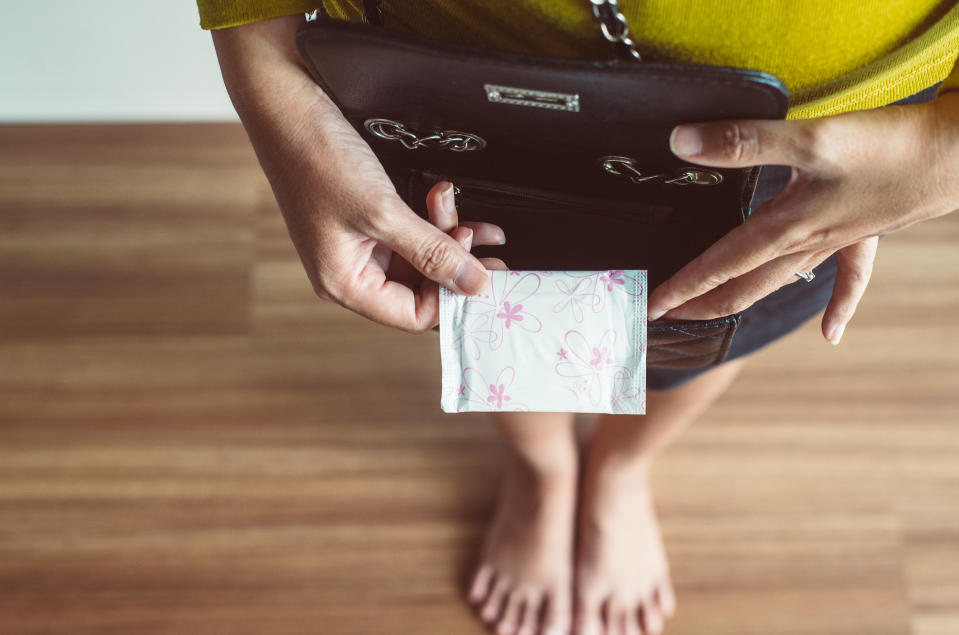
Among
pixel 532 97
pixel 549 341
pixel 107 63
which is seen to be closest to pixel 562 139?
pixel 532 97

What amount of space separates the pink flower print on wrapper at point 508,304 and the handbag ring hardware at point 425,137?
104 millimetres

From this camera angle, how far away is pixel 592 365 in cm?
56

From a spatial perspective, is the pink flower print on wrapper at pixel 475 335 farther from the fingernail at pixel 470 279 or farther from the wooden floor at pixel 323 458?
the wooden floor at pixel 323 458

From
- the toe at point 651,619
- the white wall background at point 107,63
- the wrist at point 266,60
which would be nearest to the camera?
the wrist at point 266,60

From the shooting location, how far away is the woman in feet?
1.38

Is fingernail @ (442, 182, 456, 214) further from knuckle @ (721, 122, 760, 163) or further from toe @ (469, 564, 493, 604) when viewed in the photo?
toe @ (469, 564, 493, 604)

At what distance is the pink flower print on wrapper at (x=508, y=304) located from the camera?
0.56 metres

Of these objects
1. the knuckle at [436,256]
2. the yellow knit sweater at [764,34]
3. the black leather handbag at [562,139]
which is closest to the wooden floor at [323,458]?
the black leather handbag at [562,139]

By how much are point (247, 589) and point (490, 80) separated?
86 centimetres

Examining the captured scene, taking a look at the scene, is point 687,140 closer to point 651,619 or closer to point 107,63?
point 651,619

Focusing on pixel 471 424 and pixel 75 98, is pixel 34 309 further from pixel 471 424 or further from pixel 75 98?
pixel 471 424

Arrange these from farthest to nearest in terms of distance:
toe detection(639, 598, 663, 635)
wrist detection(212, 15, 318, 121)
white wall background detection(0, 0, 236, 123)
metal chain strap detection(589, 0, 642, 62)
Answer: white wall background detection(0, 0, 236, 123) < toe detection(639, 598, 663, 635) < wrist detection(212, 15, 318, 121) < metal chain strap detection(589, 0, 642, 62)

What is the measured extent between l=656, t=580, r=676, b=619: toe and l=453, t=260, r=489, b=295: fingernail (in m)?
0.64

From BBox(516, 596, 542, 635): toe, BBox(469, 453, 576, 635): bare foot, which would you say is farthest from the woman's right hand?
BBox(516, 596, 542, 635): toe
